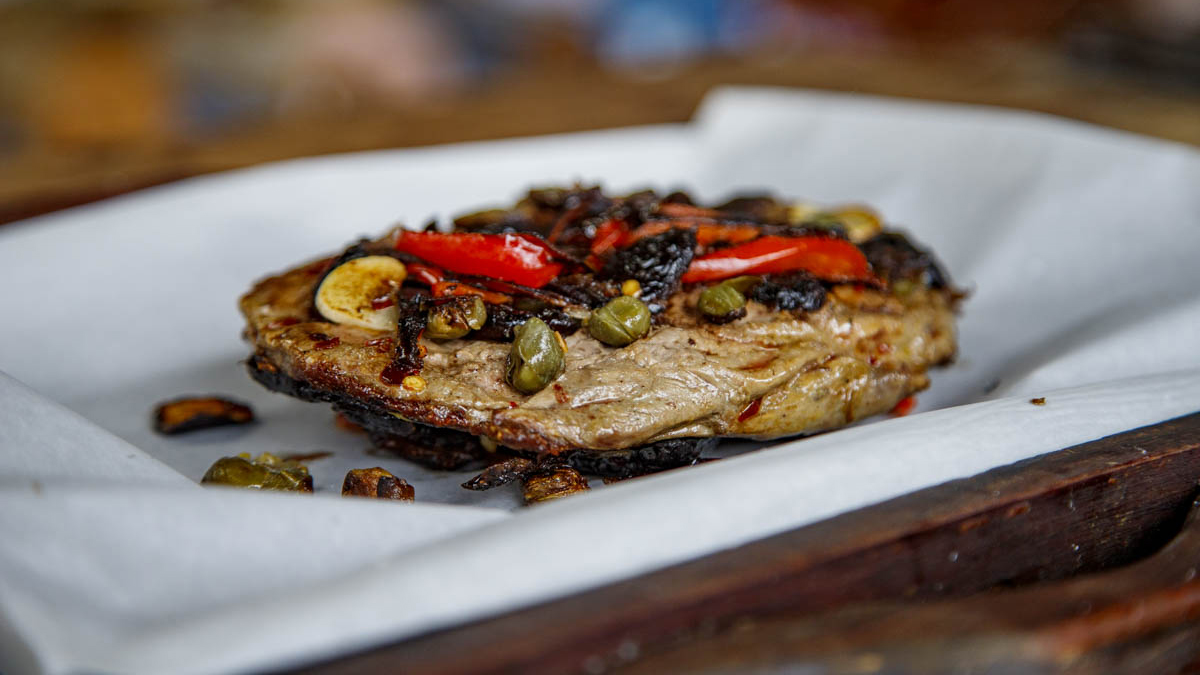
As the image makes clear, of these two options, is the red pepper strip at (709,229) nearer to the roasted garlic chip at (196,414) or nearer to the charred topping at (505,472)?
the charred topping at (505,472)

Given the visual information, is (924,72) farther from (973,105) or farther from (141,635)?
(141,635)

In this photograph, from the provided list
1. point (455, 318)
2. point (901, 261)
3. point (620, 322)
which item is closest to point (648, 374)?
point (620, 322)

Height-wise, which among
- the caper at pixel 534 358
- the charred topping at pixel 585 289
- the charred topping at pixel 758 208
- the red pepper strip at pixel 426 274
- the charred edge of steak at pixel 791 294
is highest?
the charred topping at pixel 758 208

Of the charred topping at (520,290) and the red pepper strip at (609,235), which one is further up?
the red pepper strip at (609,235)

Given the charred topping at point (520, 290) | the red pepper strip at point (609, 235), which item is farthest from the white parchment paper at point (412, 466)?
the red pepper strip at point (609, 235)

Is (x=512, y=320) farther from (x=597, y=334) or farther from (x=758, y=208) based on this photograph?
(x=758, y=208)

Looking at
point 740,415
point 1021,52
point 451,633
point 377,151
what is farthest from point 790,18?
point 451,633
